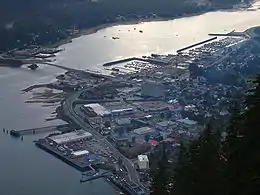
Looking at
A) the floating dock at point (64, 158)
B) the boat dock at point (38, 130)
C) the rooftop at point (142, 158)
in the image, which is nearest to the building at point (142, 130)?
the rooftop at point (142, 158)

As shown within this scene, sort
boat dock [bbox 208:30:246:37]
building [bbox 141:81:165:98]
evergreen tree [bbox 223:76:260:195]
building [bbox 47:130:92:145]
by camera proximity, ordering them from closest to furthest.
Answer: evergreen tree [bbox 223:76:260:195]
building [bbox 47:130:92:145]
building [bbox 141:81:165:98]
boat dock [bbox 208:30:246:37]

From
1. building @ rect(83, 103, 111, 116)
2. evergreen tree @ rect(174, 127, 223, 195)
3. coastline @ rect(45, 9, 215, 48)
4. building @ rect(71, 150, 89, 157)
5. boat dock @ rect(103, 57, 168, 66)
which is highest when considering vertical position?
evergreen tree @ rect(174, 127, 223, 195)

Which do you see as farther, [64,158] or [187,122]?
[187,122]

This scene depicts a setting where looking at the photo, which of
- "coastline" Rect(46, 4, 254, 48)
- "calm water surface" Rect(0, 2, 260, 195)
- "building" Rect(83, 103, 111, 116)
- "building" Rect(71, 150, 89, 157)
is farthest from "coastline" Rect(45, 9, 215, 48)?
"building" Rect(71, 150, 89, 157)

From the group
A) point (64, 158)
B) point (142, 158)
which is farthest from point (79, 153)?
point (142, 158)

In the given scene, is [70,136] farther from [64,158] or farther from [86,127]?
[64,158]

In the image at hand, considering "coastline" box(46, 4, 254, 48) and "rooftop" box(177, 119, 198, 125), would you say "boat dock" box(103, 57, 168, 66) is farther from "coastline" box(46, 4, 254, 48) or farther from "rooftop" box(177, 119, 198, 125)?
"rooftop" box(177, 119, 198, 125)

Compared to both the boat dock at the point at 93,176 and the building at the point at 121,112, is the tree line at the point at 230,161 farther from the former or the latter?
the building at the point at 121,112
